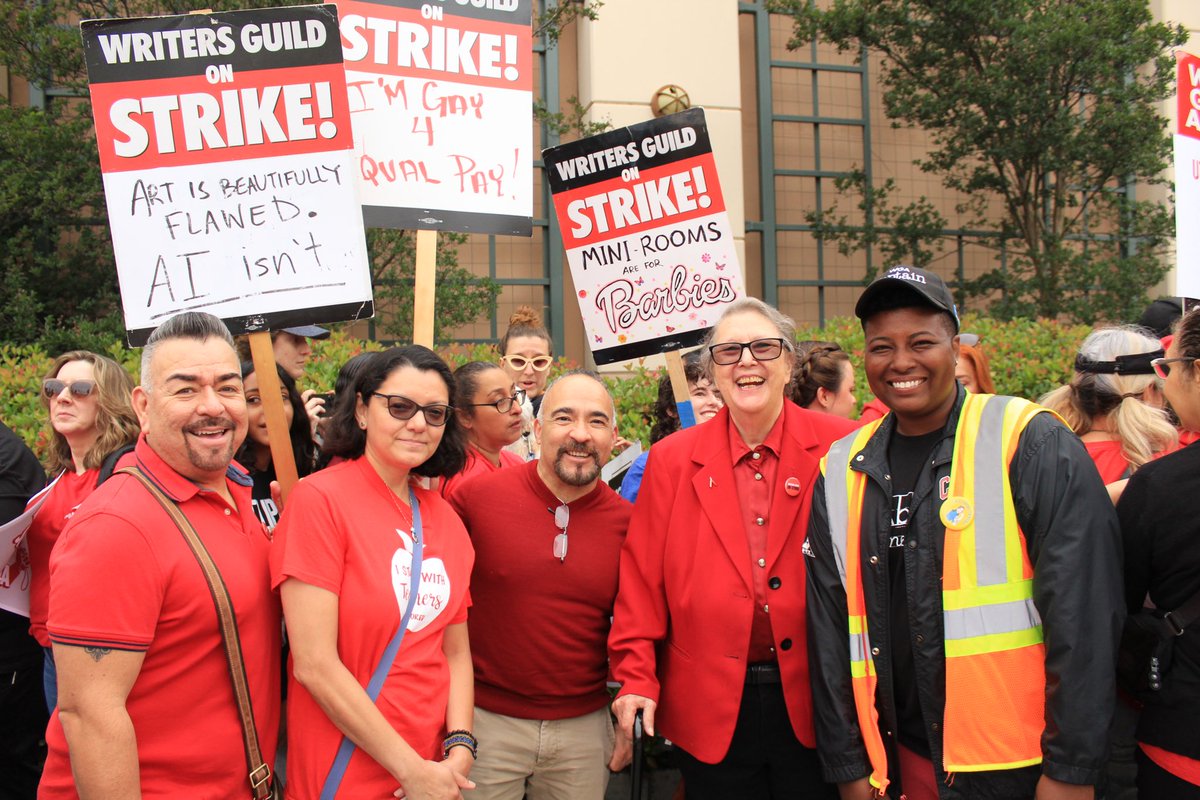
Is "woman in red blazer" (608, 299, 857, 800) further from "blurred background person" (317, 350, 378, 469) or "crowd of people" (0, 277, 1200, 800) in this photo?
"blurred background person" (317, 350, 378, 469)

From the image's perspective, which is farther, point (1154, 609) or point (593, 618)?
point (593, 618)

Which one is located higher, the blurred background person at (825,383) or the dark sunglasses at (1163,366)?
the dark sunglasses at (1163,366)

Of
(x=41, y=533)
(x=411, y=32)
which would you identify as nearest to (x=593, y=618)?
(x=41, y=533)

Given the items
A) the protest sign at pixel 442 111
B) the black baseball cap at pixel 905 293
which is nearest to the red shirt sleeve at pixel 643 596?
the black baseball cap at pixel 905 293

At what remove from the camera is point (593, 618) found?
10.8 feet

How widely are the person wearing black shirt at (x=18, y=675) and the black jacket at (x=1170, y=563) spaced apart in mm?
3922

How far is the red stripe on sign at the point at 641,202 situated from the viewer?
14.6 ft

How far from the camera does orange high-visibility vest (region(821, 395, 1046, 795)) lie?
240 centimetres

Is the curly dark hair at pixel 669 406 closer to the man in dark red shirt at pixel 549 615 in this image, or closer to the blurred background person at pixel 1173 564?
the man in dark red shirt at pixel 549 615

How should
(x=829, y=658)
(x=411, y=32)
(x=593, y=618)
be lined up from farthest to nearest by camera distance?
(x=411, y=32) < (x=593, y=618) < (x=829, y=658)

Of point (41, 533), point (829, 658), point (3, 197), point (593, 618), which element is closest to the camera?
point (829, 658)

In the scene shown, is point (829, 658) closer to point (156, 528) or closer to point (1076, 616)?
point (1076, 616)

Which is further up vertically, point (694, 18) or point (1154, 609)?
point (694, 18)

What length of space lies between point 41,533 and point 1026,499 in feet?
11.5
